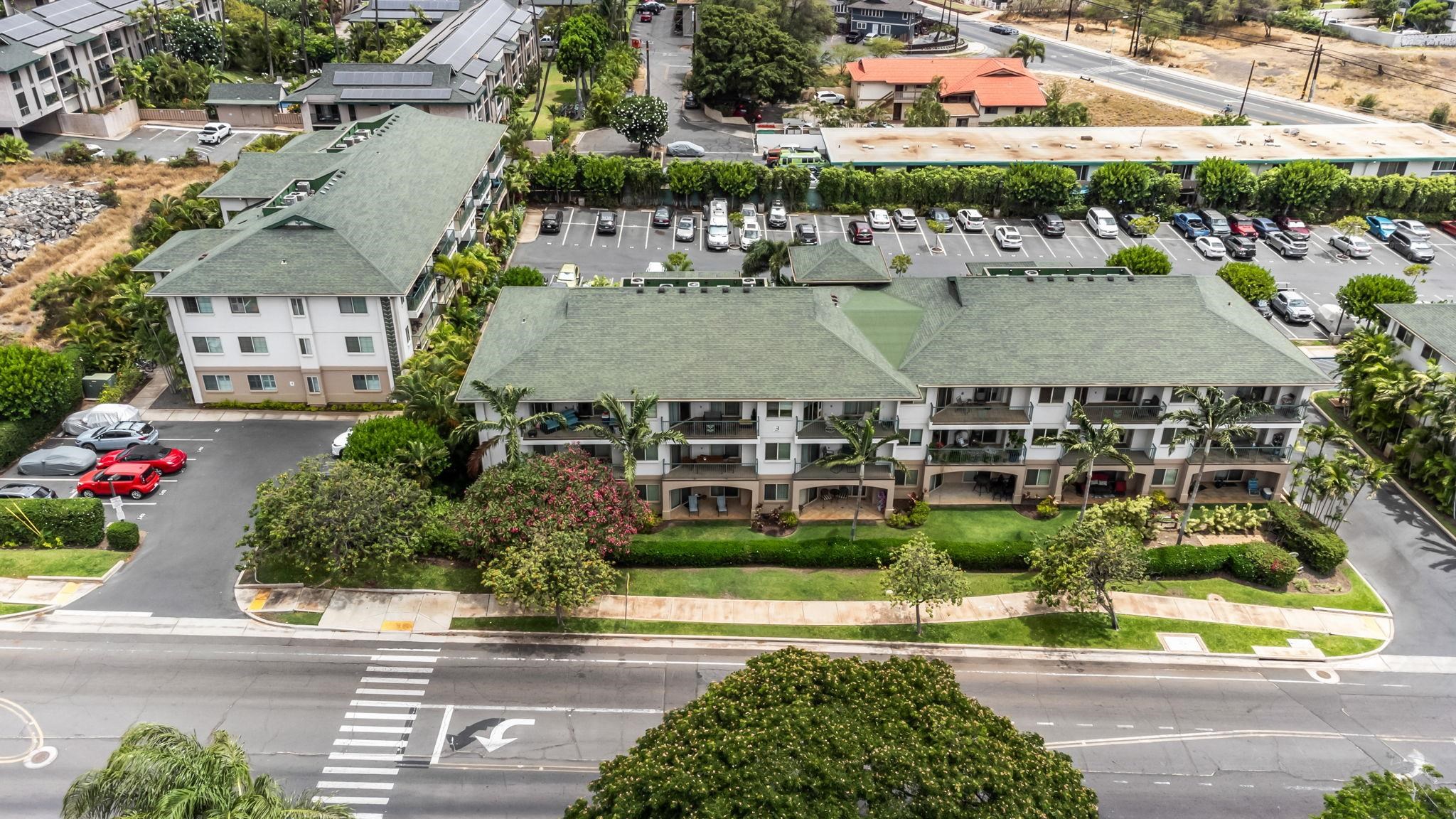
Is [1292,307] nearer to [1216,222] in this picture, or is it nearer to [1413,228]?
[1216,222]

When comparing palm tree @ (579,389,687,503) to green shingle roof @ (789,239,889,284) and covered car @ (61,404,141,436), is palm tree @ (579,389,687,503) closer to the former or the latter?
green shingle roof @ (789,239,889,284)

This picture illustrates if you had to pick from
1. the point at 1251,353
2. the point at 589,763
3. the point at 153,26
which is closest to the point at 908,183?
the point at 1251,353

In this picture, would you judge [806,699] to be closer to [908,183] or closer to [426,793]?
[426,793]

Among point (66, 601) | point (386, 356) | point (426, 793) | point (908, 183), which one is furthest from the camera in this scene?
point (908, 183)

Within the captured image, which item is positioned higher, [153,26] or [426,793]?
[153,26]

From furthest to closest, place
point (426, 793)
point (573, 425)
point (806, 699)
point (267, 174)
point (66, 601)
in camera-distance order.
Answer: point (267, 174) < point (573, 425) < point (66, 601) < point (426, 793) < point (806, 699)

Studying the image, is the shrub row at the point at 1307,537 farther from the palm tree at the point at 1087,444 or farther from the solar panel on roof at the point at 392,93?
the solar panel on roof at the point at 392,93

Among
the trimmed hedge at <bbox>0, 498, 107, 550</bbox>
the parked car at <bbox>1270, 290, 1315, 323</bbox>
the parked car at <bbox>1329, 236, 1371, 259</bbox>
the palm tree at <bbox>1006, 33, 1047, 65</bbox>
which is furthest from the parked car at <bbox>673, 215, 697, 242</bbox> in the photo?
the palm tree at <bbox>1006, 33, 1047, 65</bbox>
